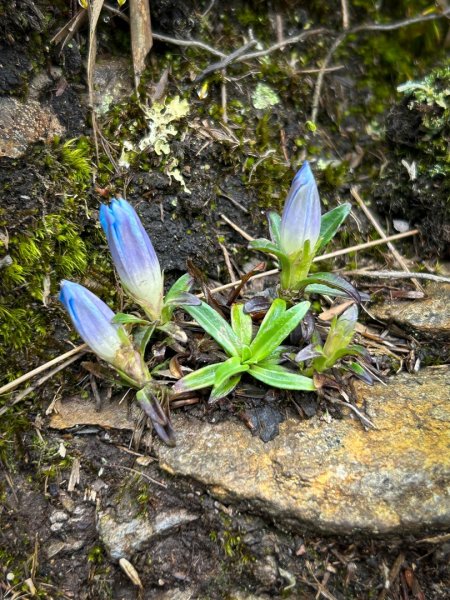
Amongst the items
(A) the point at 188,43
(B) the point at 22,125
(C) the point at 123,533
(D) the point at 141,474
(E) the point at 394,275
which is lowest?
(C) the point at 123,533

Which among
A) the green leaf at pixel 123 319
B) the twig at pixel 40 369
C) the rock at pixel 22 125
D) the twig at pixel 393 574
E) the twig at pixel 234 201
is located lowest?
the twig at pixel 393 574

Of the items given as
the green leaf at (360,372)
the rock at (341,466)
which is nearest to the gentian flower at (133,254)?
the rock at (341,466)

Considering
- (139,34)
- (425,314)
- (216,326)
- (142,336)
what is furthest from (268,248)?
(139,34)

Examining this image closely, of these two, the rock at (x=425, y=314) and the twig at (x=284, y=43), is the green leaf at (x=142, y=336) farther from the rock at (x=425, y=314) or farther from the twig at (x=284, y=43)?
the twig at (x=284, y=43)

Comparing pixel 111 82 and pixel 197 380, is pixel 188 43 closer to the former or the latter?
pixel 111 82

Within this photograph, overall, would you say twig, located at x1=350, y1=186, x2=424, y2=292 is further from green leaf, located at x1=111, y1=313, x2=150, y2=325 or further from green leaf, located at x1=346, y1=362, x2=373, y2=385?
green leaf, located at x1=111, y1=313, x2=150, y2=325

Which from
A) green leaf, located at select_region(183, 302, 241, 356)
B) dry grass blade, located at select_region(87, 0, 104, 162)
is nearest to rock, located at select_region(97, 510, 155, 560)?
green leaf, located at select_region(183, 302, 241, 356)
